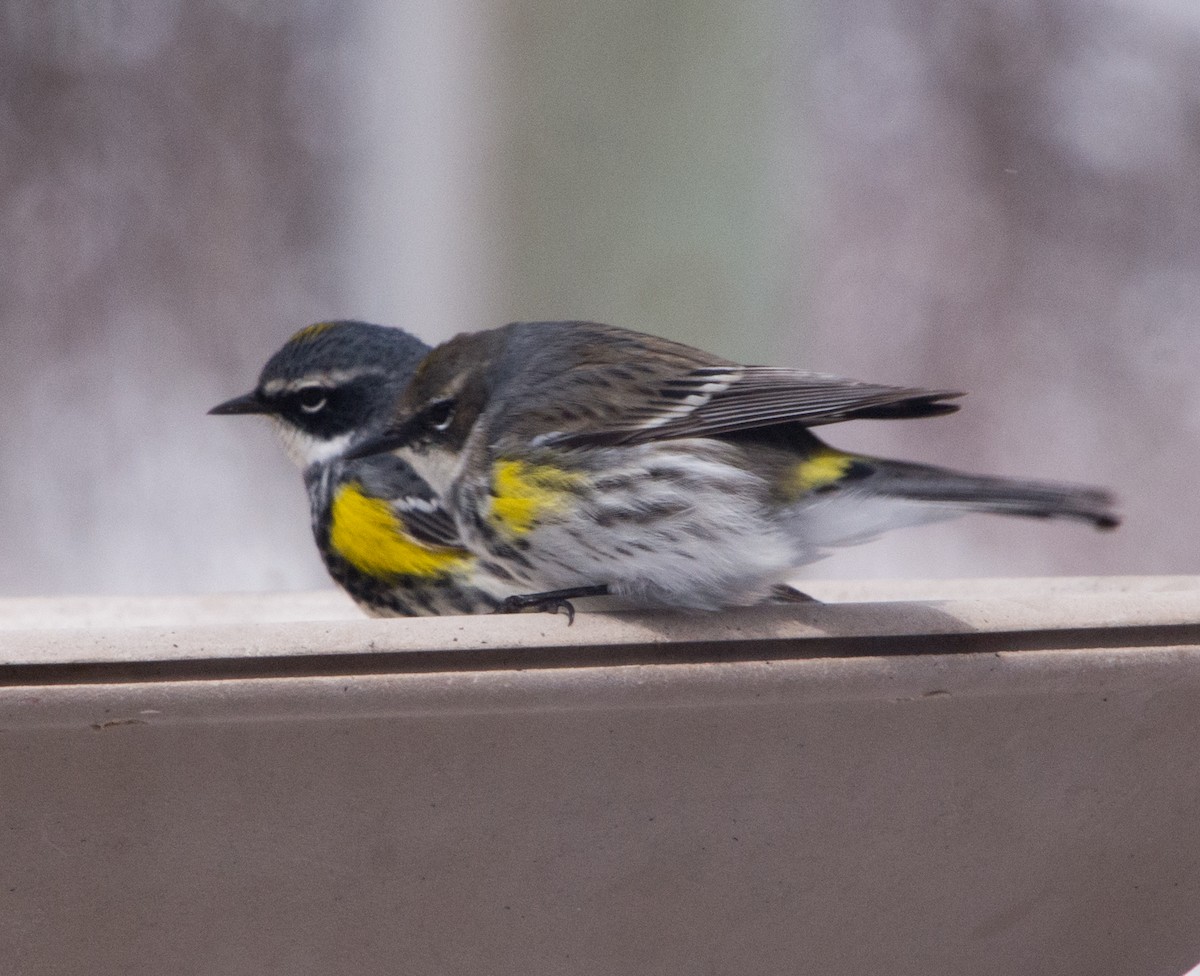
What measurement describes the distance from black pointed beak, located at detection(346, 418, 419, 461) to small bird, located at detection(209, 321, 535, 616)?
2 centimetres

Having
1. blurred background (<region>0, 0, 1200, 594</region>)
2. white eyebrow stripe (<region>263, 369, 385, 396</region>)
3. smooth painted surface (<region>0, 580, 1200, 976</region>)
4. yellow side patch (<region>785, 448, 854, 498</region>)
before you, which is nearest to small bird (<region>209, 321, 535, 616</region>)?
white eyebrow stripe (<region>263, 369, 385, 396</region>)

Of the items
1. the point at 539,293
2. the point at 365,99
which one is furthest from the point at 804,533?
the point at 365,99

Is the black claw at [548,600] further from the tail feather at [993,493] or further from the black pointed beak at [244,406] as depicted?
the black pointed beak at [244,406]

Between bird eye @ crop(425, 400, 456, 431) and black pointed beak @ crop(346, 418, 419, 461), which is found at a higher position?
bird eye @ crop(425, 400, 456, 431)

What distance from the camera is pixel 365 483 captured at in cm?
177

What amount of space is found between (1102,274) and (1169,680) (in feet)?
6.97

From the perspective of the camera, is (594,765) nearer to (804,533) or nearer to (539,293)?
(804,533)

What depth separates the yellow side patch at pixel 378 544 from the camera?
163 cm

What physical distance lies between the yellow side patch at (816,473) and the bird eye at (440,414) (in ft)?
1.26

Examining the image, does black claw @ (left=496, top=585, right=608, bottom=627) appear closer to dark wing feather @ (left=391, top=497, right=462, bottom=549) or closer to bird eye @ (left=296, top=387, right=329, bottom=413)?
dark wing feather @ (left=391, top=497, right=462, bottom=549)

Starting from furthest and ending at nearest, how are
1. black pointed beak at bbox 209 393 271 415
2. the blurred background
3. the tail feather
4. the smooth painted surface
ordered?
1. the blurred background
2. black pointed beak at bbox 209 393 271 415
3. the tail feather
4. the smooth painted surface

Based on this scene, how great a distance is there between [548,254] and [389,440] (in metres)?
1.07

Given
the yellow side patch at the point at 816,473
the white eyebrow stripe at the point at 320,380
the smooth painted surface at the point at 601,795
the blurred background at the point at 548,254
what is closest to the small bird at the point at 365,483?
the white eyebrow stripe at the point at 320,380

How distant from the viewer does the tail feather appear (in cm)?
109
